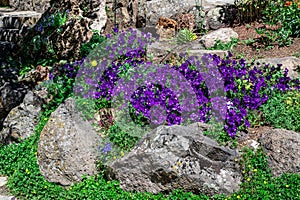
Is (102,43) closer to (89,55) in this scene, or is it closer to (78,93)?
(89,55)

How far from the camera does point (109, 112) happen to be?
6039 mm

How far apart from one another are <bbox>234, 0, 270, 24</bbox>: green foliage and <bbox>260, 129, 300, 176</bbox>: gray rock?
3.86 meters

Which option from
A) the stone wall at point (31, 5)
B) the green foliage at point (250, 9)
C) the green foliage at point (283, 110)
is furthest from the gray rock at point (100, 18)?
the green foliage at point (283, 110)

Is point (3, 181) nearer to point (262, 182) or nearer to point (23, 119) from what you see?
point (23, 119)

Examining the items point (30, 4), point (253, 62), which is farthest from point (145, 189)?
point (30, 4)

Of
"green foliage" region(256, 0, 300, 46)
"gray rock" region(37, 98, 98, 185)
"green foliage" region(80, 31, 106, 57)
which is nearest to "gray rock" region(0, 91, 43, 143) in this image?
"gray rock" region(37, 98, 98, 185)

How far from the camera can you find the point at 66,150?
5.43 metres

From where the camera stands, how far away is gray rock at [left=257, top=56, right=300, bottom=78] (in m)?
6.40

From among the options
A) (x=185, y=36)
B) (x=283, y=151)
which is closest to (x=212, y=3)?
(x=185, y=36)

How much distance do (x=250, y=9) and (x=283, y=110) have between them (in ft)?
10.9

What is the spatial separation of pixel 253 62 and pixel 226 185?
7.76 ft

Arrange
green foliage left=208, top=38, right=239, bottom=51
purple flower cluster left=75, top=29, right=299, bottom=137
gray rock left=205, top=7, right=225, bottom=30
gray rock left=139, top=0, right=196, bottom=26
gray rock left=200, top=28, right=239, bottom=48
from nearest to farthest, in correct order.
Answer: purple flower cluster left=75, top=29, right=299, bottom=137, green foliage left=208, top=38, right=239, bottom=51, gray rock left=200, top=28, right=239, bottom=48, gray rock left=205, top=7, right=225, bottom=30, gray rock left=139, top=0, right=196, bottom=26

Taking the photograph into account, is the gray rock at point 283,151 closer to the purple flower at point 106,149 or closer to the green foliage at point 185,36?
the purple flower at point 106,149

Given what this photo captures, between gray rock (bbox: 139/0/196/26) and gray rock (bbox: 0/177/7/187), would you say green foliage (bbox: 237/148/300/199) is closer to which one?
gray rock (bbox: 0/177/7/187)
